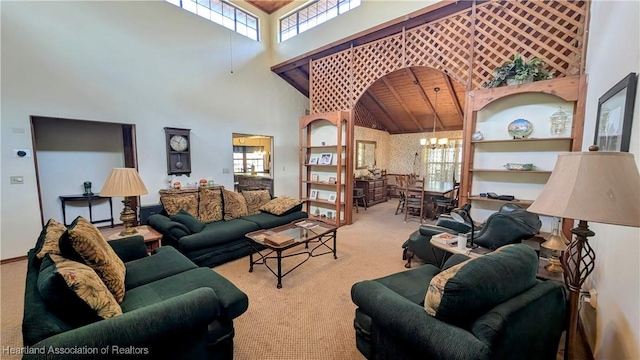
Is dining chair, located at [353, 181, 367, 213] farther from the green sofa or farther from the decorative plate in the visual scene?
the green sofa

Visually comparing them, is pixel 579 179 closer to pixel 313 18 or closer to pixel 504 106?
pixel 504 106

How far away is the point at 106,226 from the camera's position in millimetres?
4938

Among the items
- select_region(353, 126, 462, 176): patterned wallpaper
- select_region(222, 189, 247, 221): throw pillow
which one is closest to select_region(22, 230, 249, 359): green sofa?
select_region(222, 189, 247, 221): throw pillow

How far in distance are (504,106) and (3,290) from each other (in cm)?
618

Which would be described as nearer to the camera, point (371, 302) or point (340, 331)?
point (371, 302)

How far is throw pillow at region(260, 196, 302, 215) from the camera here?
4.09 m

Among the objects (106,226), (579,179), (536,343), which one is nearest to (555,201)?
(579,179)

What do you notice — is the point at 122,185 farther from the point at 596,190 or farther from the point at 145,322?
the point at 596,190

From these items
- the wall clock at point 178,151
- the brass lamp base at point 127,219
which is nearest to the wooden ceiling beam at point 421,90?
the wall clock at point 178,151

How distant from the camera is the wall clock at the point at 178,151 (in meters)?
4.84

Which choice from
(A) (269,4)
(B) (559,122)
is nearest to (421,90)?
(B) (559,122)

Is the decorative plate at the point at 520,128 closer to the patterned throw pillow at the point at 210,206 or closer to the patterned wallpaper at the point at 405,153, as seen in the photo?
the patterned throw pillow at the point at 210,206

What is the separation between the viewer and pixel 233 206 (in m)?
4.00

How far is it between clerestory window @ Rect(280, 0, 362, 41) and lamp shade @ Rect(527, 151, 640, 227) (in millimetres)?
4888
